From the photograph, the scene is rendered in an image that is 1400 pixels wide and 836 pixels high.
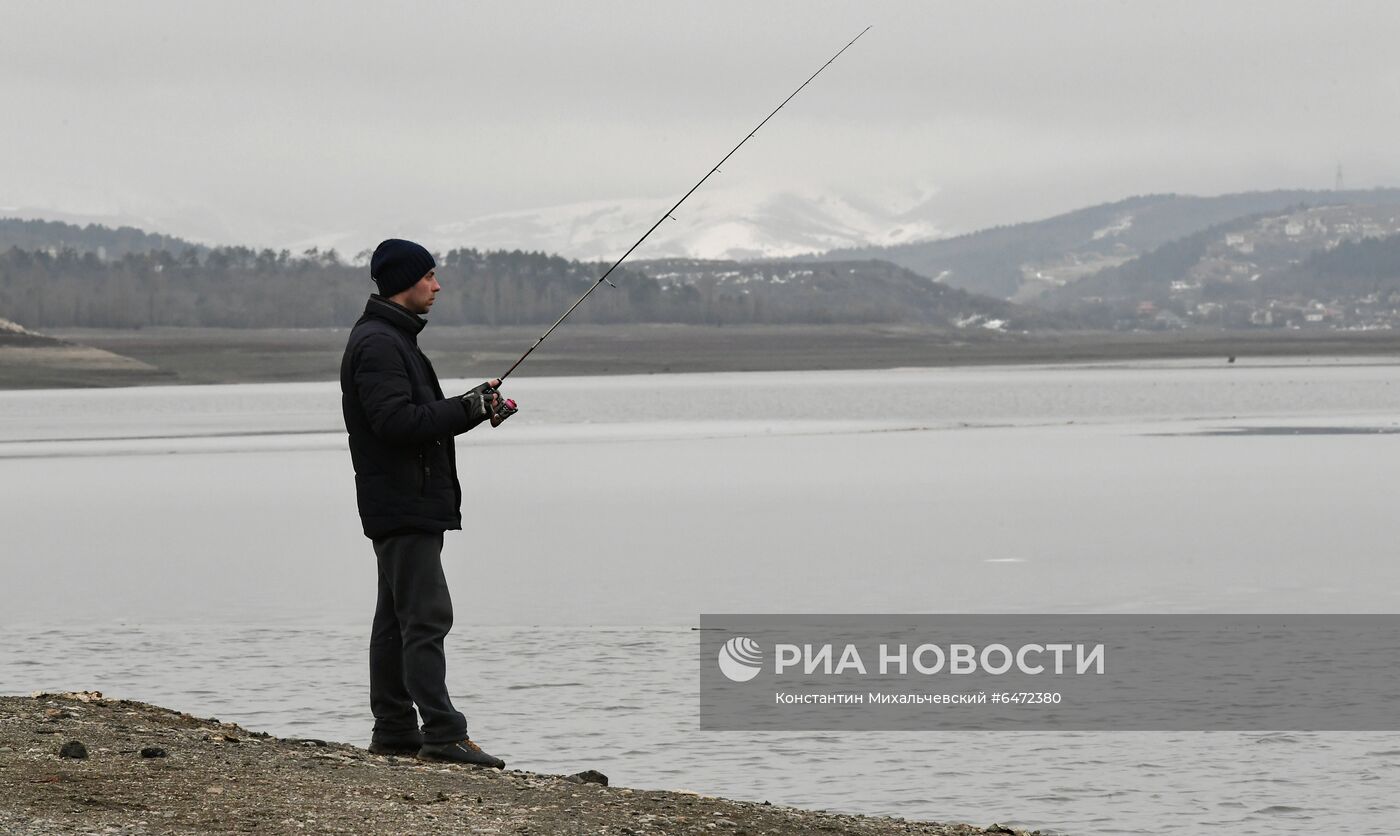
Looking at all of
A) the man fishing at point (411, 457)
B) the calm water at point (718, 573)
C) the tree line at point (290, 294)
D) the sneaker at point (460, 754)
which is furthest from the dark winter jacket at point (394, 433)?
the tree line at point (290, 294)

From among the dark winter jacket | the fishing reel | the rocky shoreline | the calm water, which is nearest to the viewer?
the rocky shoreline

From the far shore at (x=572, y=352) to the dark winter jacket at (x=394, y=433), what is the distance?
69.6m

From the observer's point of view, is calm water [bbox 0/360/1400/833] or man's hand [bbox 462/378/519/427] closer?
man's hand [bbox 462/378/519/427]

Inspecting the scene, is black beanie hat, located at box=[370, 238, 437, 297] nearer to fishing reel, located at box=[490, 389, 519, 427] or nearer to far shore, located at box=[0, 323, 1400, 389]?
fishing reel, located at box=[490, 389, 519, 427]

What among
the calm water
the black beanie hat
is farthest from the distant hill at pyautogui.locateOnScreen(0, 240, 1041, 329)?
the black beanie hat

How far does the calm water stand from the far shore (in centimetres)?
5071

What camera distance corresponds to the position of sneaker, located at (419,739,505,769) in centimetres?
702

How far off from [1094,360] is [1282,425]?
71.1 m

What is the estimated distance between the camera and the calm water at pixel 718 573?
7445 millimetres

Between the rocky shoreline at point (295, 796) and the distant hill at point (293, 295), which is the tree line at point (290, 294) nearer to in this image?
the distant hill at point (293, 295)

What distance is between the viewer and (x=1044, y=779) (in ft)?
24.1

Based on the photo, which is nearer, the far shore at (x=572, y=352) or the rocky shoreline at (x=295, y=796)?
the rocky shoreline at (x=295, y=796)

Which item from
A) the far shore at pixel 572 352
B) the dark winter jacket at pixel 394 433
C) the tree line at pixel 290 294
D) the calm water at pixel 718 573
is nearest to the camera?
the dark winter jacket at pixel 394 433

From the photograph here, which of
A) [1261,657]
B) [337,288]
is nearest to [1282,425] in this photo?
[1261,657]
